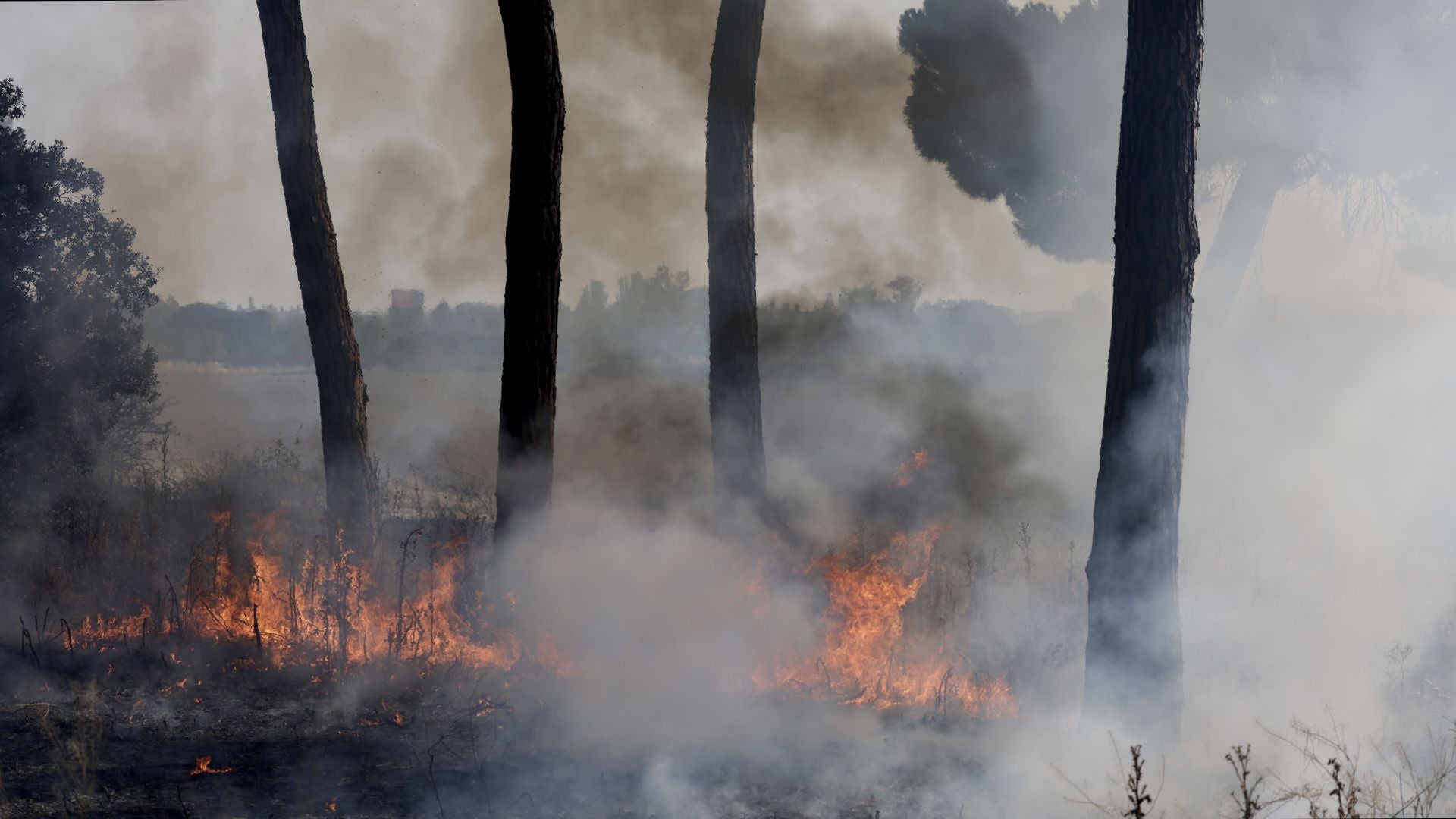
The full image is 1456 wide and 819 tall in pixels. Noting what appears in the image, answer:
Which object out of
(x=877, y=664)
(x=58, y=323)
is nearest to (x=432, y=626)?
(x=877, y=664)

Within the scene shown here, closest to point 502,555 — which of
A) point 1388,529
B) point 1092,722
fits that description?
point 1092,722

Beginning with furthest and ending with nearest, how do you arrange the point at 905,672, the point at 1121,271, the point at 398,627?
the point at 398,627, the point at 905,672, the point at 1121,271

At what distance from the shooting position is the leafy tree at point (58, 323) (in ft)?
40.9

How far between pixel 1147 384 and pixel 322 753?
19.6ft

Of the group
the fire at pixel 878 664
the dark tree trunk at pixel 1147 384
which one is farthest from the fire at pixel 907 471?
the dark tree trunk at pixel 1147 384

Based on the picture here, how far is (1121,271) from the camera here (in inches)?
283

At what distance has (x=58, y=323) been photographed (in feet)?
42.0

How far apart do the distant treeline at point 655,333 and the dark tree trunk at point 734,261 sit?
1364cm

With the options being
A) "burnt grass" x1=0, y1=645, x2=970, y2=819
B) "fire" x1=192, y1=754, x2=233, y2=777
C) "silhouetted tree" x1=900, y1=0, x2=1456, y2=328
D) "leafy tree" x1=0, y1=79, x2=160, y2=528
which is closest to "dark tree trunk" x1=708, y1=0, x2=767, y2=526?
"burnt grass" x1=0, y1=645, x2=970, y2=819

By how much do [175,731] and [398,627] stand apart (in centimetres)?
185

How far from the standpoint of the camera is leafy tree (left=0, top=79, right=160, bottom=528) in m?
12.5

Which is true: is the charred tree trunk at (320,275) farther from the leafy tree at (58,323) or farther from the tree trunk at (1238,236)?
the tree trunk at (1238,236)

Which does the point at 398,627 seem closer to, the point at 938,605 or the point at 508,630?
the point at 508,630

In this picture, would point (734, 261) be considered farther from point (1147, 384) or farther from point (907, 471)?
point (907, 471)
